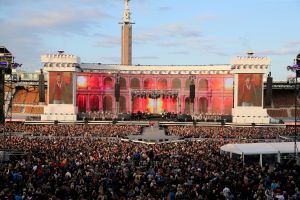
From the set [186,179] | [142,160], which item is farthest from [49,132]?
[186,179]

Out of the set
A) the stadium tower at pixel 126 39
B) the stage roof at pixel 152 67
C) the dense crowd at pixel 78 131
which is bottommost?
the dense crowd at pixel 78 131

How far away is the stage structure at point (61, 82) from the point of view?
72500 mm

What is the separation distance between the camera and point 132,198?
15.4 m

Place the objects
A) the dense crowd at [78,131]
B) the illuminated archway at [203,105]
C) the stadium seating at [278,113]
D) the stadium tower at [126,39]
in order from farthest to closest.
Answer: the stadium tower at [126,39]
the stadium seating at [278,113]
the illuminated archway at [203,105]
the dense crowd at [78,131]

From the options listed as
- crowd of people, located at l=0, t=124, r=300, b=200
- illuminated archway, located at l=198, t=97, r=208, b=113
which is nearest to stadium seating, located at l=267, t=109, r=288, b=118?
illuminated archway, located at l=198, t=97, r=208, b=113

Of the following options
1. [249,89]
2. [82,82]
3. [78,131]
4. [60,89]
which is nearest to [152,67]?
[82,82]

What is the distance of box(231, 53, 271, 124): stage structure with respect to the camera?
70.4 m

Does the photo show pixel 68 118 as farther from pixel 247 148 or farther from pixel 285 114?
pixel 247 148

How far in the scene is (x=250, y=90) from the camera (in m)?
71.5

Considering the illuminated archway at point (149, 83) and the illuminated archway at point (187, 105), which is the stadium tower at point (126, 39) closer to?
the illuminated archway at point (149, 83)

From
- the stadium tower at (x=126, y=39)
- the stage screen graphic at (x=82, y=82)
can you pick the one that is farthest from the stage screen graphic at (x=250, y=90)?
the stadium tower at (x=126, y=39)

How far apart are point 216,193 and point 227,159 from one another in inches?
377

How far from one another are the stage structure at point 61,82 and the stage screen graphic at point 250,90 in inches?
953

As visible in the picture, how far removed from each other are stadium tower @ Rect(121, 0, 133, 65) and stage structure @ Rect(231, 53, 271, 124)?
1259 inches
